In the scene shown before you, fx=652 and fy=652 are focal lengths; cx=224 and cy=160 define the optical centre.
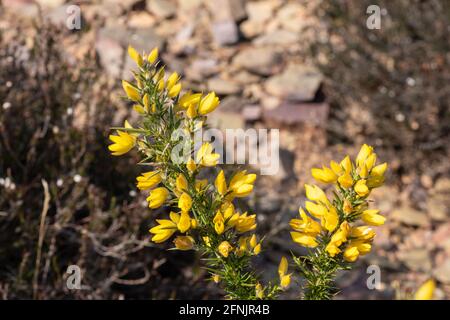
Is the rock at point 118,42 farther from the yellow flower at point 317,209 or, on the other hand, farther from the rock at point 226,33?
the yellow flower at point 317,209

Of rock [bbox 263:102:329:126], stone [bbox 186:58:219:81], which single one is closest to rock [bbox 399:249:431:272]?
rock [bbox 263:102:329:126]

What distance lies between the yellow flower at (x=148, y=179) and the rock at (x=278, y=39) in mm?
4020

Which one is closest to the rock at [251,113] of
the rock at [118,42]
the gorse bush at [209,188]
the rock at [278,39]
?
the rock at [278,39]

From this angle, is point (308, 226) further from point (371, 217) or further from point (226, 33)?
point (226, 33)

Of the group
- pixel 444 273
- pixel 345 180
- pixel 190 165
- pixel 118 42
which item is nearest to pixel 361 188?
pixel 345 180

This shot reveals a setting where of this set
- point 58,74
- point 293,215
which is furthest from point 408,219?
point 58,74

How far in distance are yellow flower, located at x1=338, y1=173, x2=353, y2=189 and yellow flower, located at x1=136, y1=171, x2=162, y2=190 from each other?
17.0 inches

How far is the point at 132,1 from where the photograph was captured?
559cm

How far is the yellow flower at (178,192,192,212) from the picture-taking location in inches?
59.3
